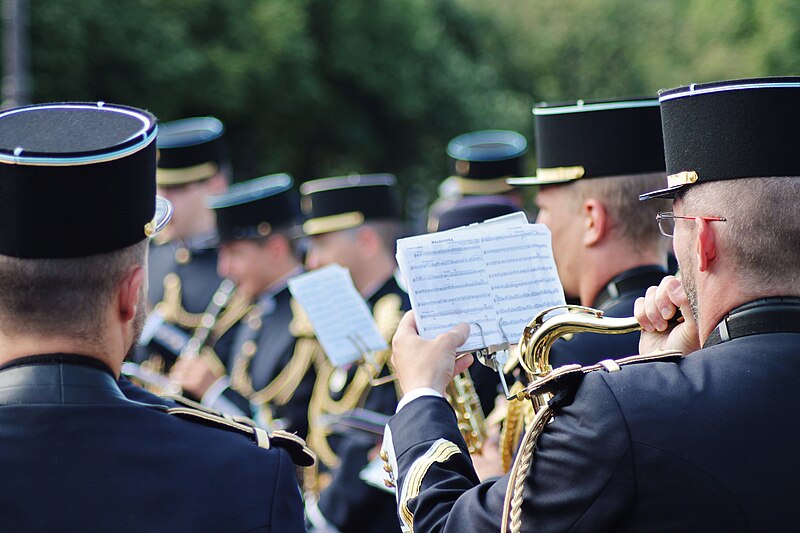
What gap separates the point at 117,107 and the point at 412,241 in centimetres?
75

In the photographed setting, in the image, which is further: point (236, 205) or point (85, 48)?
point (85, 48)

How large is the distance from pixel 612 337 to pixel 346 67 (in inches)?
1171

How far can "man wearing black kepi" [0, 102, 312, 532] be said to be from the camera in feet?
7.39

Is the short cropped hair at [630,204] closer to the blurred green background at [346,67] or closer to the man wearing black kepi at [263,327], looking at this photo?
the man wearing black kepi at [263,327]

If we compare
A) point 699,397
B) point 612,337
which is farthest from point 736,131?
point 612,337

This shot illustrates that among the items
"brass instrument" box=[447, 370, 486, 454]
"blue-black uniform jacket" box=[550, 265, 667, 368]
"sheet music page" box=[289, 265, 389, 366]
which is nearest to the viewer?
"brass instrument" box=[447, 370, 486, 454]

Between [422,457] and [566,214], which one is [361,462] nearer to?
[566,214]

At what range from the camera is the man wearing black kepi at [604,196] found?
3.72m

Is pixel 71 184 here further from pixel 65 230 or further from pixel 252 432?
pixel 252 432

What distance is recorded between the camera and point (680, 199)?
2.48 meters

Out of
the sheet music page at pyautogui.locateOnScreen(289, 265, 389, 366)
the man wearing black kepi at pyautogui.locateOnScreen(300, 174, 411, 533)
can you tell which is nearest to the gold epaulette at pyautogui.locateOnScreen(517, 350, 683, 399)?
the sheet music page at pyautogui.locateOnScreen(289, 265, 389, 366)

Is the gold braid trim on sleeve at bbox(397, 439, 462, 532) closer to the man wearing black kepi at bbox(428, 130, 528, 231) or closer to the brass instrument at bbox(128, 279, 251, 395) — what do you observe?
the brass instrument at bbox(128, 279, 251, 395)

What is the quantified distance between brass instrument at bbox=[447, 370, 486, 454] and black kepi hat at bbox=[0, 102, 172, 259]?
107 cm

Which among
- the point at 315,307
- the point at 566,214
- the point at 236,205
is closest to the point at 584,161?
the point at 566,214
